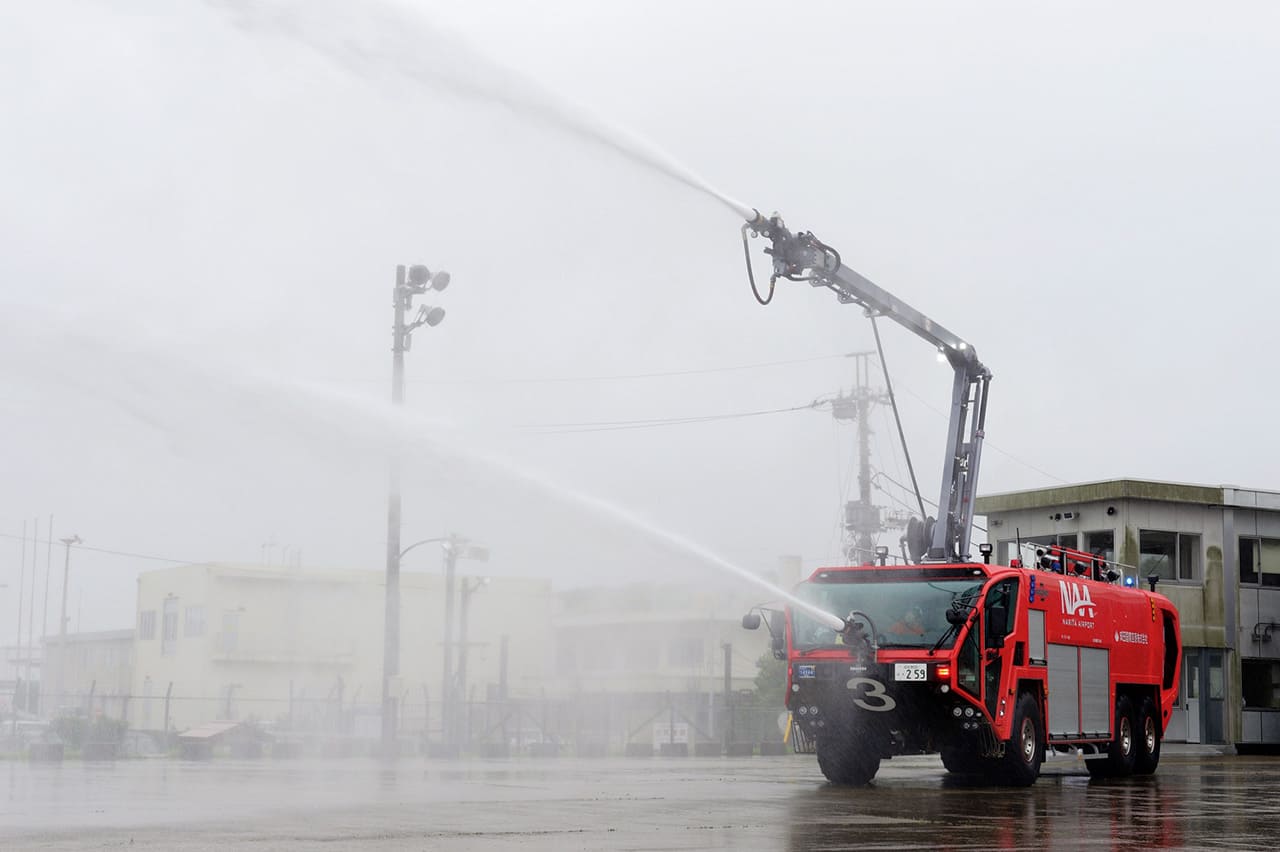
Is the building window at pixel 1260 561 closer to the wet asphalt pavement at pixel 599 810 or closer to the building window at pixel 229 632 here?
the wet asphalt pavement at pixel 599 810

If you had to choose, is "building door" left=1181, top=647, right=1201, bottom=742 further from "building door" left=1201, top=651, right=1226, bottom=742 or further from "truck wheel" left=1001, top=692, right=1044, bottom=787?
"truck wheel" left=1001, top=692, right=1044, bottom=787

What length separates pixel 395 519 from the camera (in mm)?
30281

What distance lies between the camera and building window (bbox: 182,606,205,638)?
148 feet

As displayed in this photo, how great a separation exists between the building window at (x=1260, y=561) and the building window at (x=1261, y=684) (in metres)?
2.37

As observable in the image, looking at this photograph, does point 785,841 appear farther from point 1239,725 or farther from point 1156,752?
point 1239,725

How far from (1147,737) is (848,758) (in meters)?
7.77

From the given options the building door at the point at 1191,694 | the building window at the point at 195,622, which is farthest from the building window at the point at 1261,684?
the building window at the point at 195,622

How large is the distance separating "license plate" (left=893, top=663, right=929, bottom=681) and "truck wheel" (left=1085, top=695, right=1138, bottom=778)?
255 inches

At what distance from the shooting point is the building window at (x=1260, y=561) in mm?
43875

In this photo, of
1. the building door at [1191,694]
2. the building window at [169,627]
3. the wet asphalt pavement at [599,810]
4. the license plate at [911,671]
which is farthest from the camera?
the building window at [169,627]

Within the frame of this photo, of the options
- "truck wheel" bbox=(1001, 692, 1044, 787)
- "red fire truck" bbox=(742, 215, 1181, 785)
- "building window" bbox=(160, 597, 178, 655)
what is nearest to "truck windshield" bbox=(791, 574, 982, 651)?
"red fire truck" bbox=(742, 215, 1181, 785)

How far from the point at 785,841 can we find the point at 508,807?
13.3 ft

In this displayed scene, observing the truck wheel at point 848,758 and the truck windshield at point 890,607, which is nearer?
the truck windshield at point 890,607

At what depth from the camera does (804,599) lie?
2134 centimetres
